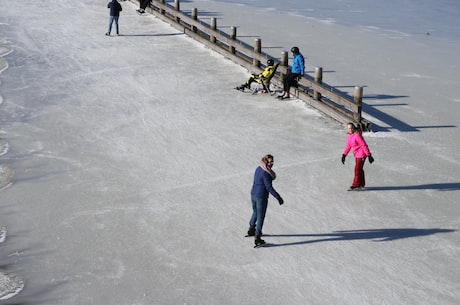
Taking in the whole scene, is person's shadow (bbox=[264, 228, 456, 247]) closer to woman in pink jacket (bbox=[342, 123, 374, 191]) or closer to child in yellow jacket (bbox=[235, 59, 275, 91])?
woman in pink jacket (bbox=[342, 123, 374, 191])

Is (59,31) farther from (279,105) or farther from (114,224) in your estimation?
(114,224)

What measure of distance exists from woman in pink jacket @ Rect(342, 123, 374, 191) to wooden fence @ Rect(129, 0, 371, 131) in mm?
3239

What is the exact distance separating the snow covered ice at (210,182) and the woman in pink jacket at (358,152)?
310 mm

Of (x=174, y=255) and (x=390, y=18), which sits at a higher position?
(x=390, y=18)

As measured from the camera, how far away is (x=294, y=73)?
1633 centimetres

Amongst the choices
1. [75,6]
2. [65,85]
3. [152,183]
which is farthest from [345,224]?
[75,6]

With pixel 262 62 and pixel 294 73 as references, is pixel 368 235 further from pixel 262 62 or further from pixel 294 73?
pixel 262 62

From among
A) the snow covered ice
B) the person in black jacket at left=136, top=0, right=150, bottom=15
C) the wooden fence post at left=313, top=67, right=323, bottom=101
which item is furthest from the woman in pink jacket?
the person in black jacket at left=136, top=0, right=150, bottom=15

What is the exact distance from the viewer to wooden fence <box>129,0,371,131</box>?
1500 centimetres

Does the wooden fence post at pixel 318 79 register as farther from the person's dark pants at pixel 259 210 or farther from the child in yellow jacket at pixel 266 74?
the person's dark pants at pixel 259 210

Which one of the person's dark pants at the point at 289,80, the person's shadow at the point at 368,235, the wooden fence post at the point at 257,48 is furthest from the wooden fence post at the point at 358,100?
the wooden fence post at the point at 257,48

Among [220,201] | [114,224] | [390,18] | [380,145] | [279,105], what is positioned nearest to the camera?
[114,224]

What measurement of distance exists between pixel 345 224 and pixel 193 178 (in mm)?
3037

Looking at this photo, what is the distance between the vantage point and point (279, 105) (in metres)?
16.4
